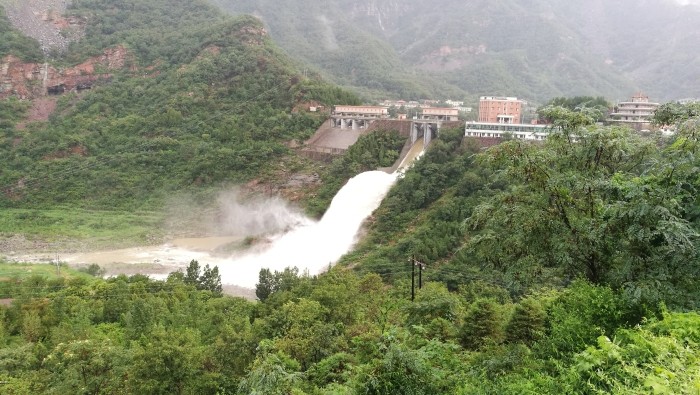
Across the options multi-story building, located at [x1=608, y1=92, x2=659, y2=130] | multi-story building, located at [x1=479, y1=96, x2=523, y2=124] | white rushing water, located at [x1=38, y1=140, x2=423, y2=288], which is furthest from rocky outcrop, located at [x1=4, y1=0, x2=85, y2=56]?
multi-story building, located at [x1=608, y1=92, x2=659, y2=130]

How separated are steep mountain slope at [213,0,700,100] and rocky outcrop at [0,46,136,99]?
54.9 metres

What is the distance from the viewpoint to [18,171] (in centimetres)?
4534

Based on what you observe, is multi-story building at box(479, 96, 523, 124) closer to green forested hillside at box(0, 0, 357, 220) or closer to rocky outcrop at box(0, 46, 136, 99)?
green forested hillside at box(0, 0, 357, 220)

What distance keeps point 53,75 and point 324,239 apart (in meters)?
43.9

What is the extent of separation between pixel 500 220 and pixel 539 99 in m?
107

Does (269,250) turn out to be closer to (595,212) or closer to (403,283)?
(403,283)

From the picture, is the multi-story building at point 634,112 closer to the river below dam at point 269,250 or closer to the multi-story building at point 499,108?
the multi-story building at point 499,108

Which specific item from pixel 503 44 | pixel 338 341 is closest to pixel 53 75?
pixel 338 341

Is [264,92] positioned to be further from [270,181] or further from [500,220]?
[500,220]

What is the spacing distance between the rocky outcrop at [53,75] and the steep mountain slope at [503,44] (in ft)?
180

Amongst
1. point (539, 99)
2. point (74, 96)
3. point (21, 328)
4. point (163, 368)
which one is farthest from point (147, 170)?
point (539, 99)

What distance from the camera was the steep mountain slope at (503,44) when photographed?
116062 millimetres

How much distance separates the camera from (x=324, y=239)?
109 feet

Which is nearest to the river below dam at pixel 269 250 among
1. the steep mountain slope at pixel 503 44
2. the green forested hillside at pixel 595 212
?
the green forested hillside at pixel 595 212
